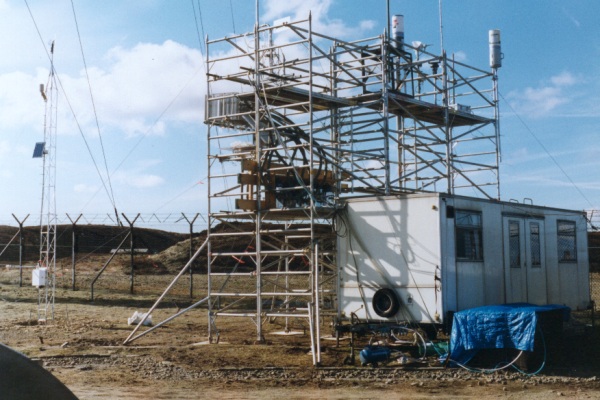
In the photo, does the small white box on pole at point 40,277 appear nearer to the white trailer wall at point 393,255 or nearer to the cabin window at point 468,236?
the white trailer wall at point 393,255

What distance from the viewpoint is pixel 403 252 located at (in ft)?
56.7

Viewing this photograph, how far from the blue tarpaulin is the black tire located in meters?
2.31

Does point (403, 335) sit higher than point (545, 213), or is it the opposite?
point (545, 213)

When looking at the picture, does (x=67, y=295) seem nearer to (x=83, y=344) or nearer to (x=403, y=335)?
(x=83, y=344)

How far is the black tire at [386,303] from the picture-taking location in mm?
17250

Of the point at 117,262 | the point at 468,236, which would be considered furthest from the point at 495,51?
the point at 117,262

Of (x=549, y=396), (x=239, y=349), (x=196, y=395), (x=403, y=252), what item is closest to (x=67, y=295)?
(x=239, y=349)

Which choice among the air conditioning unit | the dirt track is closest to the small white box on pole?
the dirt track

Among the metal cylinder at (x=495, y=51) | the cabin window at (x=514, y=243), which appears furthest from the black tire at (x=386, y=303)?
the metal cylinder at (x=495, y=51)

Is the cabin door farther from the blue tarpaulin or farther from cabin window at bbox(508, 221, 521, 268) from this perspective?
the blue tarpaulin

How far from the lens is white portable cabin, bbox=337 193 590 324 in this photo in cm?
1683

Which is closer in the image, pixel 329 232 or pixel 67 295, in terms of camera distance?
pixel 329 232

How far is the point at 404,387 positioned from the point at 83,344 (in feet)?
29.2

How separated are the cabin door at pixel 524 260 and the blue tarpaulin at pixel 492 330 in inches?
170
